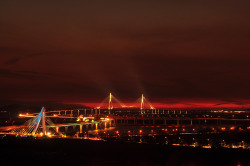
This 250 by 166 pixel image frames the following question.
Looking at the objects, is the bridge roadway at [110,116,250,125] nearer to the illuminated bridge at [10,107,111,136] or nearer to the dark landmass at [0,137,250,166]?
the illuminated bridge at [10,107,111,136]

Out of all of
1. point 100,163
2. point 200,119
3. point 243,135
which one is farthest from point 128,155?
point 200,119

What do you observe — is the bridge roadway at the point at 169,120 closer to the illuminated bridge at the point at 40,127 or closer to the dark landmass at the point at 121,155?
the illuminated bridge at the point at 40,127

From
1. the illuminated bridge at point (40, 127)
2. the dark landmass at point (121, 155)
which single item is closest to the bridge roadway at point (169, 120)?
the illuminated bridge at point (40, 127)

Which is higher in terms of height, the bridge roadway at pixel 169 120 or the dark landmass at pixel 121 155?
the bridge roadway at pixel 169 120

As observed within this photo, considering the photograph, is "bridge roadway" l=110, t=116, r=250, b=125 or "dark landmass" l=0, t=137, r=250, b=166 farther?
"bridge roadway" l=110, t=116, r=250, b=125

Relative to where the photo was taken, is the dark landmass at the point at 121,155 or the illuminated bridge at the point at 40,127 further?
the illuminated bridge at the point at 40,127

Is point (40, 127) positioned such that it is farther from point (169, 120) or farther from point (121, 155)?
point (169, 120)

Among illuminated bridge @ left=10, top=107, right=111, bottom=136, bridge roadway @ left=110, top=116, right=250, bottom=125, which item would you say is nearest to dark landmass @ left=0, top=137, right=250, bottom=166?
illuminated bridge @ left=10, top=107, right=111, bottom=136

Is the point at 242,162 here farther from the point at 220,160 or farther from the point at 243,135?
the point at 243,135

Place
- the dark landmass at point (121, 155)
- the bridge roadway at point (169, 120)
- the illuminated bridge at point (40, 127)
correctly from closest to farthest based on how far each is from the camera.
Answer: the dark landmass at point (121, 155) < the illuminated bridge at point (40, 127) < the bridge roadway at point (169, 120)

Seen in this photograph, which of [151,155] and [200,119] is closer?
[151,155]

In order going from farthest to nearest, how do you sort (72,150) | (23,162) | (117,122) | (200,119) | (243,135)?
1. (117,122)
2. (200,119)
3. (243,135)
4. (72,150)
5. (23,162)
